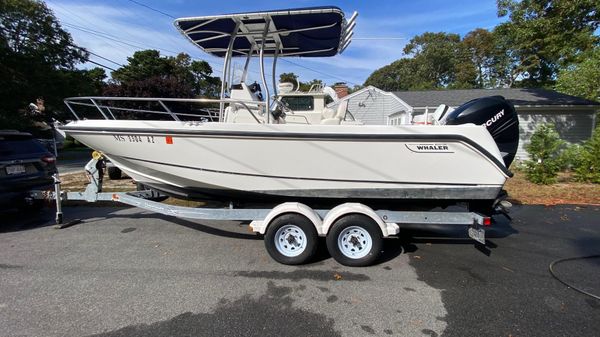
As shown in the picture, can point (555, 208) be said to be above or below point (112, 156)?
below

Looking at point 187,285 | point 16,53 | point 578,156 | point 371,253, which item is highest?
point 16,53

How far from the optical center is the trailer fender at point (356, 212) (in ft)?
12.0

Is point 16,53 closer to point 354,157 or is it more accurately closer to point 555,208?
point 354,157

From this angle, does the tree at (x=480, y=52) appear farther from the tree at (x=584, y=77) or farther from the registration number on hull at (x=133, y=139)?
the registration number on hull at (x=133, y=139)

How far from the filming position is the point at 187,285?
3.30 m

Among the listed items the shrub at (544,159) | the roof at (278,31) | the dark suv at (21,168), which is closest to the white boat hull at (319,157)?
the roof at (278,31)

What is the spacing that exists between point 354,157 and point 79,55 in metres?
25.0

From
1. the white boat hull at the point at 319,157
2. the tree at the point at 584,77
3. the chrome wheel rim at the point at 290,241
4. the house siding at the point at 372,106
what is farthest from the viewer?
the house siding at the point at 372,106

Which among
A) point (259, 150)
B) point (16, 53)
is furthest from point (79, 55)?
point (259, 150)

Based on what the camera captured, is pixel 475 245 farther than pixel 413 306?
Yes

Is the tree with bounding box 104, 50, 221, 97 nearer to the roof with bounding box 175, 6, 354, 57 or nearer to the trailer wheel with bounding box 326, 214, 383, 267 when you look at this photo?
the roof with bounding box 175, 6, 354, 57

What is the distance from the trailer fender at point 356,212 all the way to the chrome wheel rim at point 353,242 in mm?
197

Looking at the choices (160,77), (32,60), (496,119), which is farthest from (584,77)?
(32,60)

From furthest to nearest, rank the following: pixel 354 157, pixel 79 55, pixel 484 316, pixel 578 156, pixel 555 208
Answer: pixel 79 55, pixel 578 156, pixel 555 208, pixel 354 157, pixel 484 316
